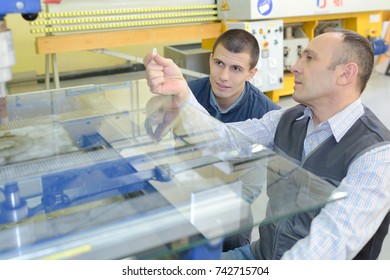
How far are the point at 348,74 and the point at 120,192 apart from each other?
78 cm

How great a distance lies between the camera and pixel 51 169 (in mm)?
920

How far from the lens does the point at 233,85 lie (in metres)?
1.80

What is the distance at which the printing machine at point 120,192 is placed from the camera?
66 centimetres

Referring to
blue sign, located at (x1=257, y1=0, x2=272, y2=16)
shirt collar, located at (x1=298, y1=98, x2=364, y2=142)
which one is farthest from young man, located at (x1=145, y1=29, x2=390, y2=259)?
blue sign, located at (x1=257, y1=0, x2=272, y2=16)

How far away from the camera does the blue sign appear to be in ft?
10.6

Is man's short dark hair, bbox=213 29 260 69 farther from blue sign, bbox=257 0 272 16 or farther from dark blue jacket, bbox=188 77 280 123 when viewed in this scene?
blue sign, bbox=257 0 272 16

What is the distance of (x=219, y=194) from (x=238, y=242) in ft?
2.27

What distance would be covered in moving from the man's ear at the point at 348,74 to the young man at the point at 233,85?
0.49 meters

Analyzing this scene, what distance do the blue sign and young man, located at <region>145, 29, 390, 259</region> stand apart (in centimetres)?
200

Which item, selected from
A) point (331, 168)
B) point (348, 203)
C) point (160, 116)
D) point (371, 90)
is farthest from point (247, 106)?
point (371, 90)

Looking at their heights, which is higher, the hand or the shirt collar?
the hand

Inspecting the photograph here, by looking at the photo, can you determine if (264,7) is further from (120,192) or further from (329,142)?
(120,192)

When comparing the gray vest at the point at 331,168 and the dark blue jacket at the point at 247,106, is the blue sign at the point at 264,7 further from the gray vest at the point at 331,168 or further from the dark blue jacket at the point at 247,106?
the gray vest at the point at 331,168
